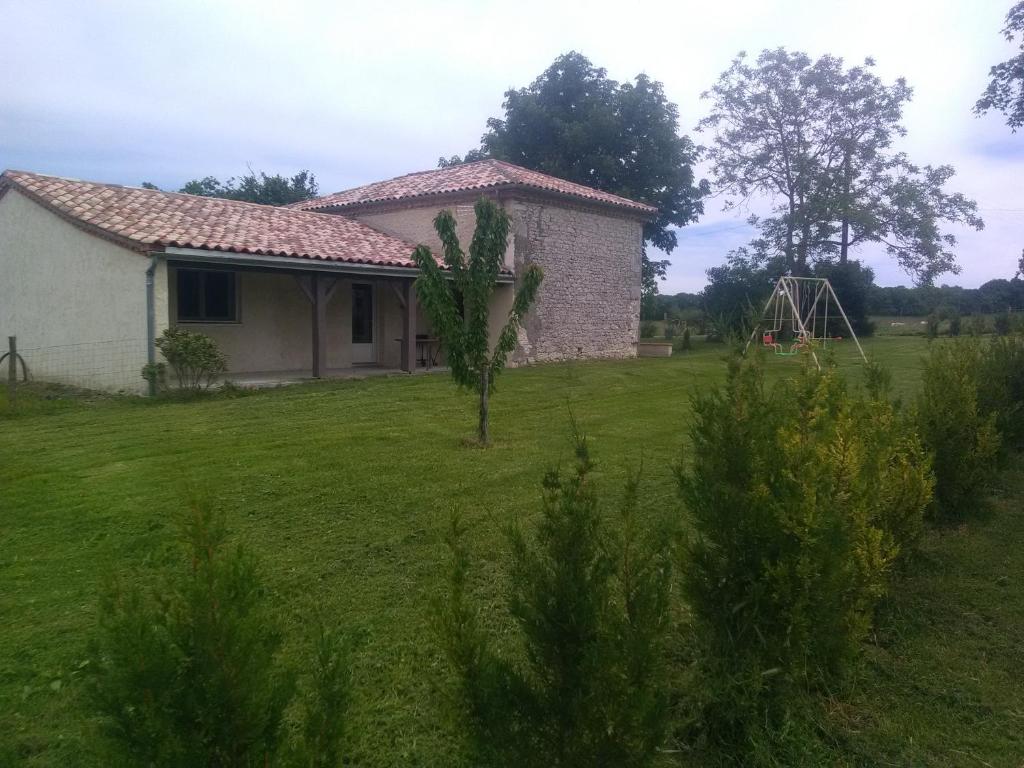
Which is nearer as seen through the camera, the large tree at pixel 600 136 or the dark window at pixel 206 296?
the dark window at pixel 206 296

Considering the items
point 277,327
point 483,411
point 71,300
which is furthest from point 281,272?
point 483,411

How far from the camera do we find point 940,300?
4131 centimetres

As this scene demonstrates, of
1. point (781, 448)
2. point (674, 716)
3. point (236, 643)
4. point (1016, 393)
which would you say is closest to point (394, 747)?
point (674, 716)

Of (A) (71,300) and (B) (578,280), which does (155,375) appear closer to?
(A) (71,300)

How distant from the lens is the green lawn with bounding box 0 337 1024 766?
10.7 ft

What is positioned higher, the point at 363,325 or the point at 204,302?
the point at 204,302

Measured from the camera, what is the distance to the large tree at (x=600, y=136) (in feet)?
99.9

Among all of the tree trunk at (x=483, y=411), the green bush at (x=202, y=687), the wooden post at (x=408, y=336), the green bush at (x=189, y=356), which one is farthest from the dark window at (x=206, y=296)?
the green bush at (x=202, y=687)

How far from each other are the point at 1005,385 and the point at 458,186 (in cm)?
1381

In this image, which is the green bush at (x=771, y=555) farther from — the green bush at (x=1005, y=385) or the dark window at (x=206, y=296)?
the dark window at (x=206, y=296)

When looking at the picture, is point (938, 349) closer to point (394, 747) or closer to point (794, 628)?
point (794, 628)

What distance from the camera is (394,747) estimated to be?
10.3 feet

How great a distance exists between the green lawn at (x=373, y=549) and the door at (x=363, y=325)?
744 centimetres

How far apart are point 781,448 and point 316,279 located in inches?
525
